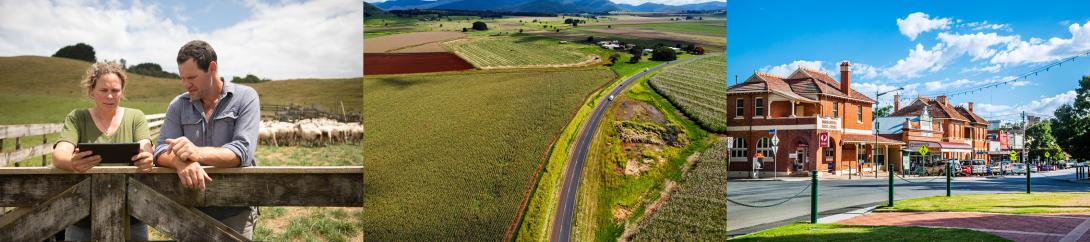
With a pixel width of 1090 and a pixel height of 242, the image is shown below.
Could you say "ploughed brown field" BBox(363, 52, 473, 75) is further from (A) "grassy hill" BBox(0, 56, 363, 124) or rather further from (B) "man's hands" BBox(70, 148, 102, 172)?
(A) "grassy hill" BBox(0, 56, 363, 124)

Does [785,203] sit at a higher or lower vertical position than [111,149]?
lower

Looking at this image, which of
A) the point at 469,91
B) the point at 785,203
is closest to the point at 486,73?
the point at 469,91

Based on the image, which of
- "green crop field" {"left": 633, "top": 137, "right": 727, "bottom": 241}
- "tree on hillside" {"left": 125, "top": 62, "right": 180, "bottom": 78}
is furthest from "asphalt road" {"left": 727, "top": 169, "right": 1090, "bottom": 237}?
"tree on hillside" {"left": 125, "top": 62, "right": 180, "bottom": 78}

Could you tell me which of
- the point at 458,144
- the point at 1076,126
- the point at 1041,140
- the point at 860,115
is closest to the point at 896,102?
the point at 860,115

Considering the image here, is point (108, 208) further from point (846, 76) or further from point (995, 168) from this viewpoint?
point (995, 168)

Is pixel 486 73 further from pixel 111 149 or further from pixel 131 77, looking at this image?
pixel 131 77

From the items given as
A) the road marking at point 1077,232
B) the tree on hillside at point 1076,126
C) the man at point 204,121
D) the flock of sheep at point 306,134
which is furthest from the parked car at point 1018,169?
the flock of sheep at point 306,134
